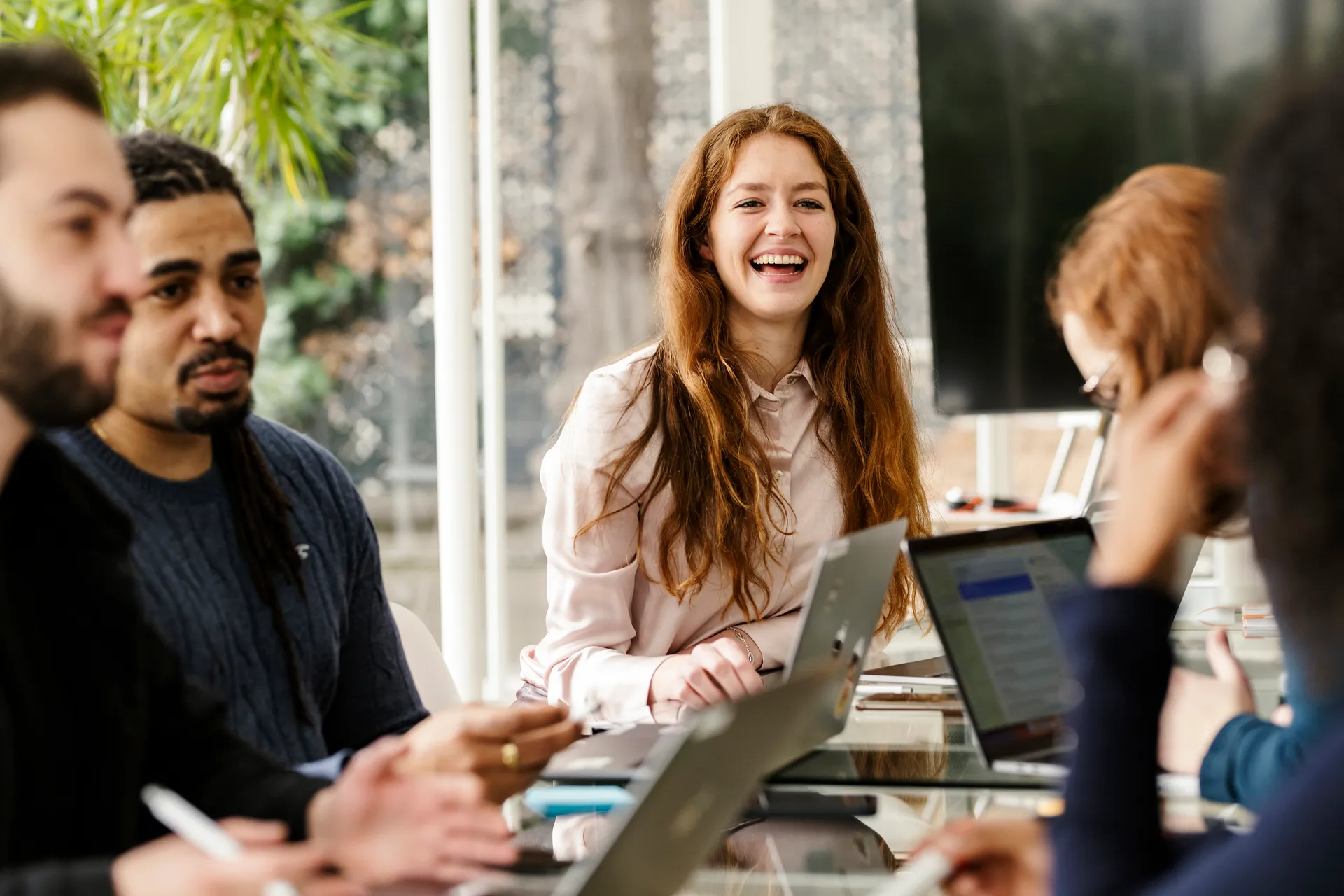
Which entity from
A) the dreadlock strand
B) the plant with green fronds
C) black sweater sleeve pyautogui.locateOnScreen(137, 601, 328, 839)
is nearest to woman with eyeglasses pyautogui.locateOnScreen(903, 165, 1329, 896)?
black sweater sleeve pyautogui.locateOnScreen(137, 601, 328, 839)

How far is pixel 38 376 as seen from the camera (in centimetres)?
121

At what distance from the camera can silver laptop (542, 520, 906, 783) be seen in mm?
1663

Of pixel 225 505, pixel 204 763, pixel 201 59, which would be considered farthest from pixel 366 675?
pixel 201 59

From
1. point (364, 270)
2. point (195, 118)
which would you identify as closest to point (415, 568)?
point (364, 270)

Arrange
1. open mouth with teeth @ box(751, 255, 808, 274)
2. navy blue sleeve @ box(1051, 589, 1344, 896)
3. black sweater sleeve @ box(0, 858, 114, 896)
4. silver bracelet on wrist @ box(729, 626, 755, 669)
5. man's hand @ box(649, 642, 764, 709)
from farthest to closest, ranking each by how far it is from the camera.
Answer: open mouth with teeth @ box(751, 255, 808, 274) → silver bracelet on wrist @ box(729, 626, 755, 669) → man's hand @ box(649, 642, 764, 709) → black sweater sleeve @ box(0, 858, 114, 896) → navy blue sleeve @ box(1051, 589, 1344, 896)

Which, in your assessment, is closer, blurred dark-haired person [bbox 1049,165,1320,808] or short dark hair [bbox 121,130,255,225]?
blurred dark-haired person [bbox 1049,165,1320,808]

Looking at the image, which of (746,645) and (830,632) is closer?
(830,632)

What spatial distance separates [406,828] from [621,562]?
1.16 meters

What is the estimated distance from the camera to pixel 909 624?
3727 millimetres

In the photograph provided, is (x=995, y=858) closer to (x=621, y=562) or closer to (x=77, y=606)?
(x=77, y=606)

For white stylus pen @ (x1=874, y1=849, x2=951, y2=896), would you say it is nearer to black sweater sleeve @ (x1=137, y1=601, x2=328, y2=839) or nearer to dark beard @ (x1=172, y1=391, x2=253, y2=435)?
black sweater sleeve @ (x1=137, y1=601, x2=328, y2=839)

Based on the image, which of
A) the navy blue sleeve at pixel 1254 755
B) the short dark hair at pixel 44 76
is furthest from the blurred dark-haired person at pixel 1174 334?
the short dark hair at pixel 44 76

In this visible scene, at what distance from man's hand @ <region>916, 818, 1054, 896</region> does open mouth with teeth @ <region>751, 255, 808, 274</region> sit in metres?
1.45

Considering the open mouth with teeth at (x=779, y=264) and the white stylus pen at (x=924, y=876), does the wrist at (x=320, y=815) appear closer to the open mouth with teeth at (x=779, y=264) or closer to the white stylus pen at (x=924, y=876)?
the white stylus pen at (x=924, y=876)
